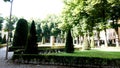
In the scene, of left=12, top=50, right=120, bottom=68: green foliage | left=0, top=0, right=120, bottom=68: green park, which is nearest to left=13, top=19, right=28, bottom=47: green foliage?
left=0, top=0, right=120, bottom=68: green park

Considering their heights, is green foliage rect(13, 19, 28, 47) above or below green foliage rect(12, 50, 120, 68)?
above

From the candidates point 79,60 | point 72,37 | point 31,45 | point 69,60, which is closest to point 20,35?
point 72,37

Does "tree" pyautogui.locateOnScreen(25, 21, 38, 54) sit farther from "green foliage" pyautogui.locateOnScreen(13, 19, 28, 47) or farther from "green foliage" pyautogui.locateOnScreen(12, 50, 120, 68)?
"green foliage" pyautogui.locateOnScreen(13, 19, 28, 47)

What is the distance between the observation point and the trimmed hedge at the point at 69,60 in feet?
51.7

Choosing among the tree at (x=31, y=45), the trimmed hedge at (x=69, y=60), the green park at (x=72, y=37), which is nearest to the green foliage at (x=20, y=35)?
the green park at (x=72, y=37)

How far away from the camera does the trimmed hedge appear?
51.7 feet

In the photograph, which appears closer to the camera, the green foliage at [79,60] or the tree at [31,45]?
the green foliage at [79,60]

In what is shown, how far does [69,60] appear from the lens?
55.2ft

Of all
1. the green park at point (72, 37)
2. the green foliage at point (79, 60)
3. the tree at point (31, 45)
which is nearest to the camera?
the green foliage at point (79, 60)

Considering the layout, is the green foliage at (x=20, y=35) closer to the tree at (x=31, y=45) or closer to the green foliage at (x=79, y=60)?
the tree at (x=31, y=45)

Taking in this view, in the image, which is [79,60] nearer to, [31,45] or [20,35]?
[31,45]

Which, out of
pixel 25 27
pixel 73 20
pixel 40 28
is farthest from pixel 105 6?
pixel 40 28

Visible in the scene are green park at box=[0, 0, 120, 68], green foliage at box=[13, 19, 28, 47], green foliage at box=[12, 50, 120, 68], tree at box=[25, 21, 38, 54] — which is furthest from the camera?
green foliage at box=[13, 19, 28, 47]

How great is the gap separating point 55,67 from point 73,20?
85.6 feet
